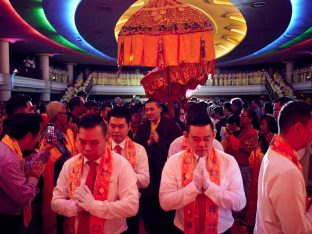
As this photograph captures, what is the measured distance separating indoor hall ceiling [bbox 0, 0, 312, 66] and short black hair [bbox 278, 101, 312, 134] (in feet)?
22.0

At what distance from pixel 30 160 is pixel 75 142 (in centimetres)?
118

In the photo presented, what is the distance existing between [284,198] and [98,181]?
120 centimetres

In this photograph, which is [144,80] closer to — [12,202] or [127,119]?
[127,119]

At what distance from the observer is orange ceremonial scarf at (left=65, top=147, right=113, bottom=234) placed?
238 cm

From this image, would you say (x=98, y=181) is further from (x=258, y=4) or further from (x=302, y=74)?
(x=302, y=74)

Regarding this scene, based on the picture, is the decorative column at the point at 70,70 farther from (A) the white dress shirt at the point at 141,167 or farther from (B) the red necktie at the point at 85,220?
(B) the red necktie at the point at 85,220

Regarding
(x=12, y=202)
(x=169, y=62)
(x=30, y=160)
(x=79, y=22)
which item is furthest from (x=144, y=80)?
(x=79, y=22)

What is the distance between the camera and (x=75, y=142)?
4109 millimetres

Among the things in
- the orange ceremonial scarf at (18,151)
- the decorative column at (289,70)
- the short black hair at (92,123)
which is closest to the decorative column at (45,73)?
the decorative column at (289,70)

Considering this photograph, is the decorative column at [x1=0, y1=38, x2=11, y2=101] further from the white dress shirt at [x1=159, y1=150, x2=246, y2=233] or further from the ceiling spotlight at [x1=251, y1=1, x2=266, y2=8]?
the white dress shirt at [x1=159, y1=150, x2=246, y2=233]

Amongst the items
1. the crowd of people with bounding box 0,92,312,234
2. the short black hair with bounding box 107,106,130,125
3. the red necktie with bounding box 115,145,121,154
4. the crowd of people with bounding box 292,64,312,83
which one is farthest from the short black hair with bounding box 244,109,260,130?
the crowd of people with bounding box 292,64,312,83

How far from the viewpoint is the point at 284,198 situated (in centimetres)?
185

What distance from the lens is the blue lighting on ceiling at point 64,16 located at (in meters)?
8.31

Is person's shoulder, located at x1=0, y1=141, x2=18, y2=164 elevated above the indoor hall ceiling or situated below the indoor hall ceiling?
below
